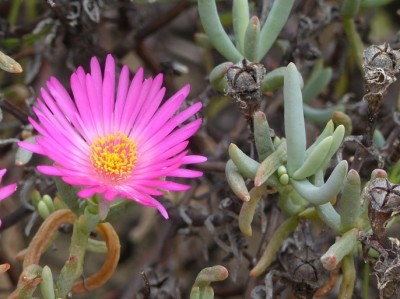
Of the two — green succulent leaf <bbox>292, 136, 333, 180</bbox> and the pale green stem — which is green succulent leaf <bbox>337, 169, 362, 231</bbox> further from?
the pale green stem

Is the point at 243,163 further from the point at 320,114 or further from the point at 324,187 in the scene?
the point at 320,114

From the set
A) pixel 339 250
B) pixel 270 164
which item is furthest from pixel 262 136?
pixel 339 250

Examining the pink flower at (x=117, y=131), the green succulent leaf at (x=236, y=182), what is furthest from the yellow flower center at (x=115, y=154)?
the green succulent leaf at (x=236, y=182)

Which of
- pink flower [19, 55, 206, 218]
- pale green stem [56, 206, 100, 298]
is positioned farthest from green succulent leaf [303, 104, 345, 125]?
pale green stem [56, 206, 100, 298]

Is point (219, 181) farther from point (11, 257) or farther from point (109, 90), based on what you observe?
point (11, 257)

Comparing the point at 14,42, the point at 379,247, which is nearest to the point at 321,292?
the point at 379,247

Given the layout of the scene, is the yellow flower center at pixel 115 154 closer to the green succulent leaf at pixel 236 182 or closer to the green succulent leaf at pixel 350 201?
the green succulent leaf at pixel 236 182

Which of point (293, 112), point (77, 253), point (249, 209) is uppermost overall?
point (293, 112)
